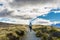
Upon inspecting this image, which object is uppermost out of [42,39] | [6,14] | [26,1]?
[26,1]

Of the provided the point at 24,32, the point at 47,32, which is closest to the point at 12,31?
the point at 24,32

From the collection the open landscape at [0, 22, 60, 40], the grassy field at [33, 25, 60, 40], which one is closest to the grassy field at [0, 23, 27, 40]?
the open landscape at [0, 22, 60, 40]

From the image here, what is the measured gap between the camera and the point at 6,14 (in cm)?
558

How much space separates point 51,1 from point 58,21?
64 cm

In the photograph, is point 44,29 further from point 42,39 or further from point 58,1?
point 58,1

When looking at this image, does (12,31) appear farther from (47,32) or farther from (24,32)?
(47,32)

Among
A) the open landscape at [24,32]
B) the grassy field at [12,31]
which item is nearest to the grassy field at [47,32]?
the open landscape at [24,32]

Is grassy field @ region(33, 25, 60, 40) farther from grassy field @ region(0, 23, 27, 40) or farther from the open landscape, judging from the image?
grassy field @ region(0, 23, 27, 40)

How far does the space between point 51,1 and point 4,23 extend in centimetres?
158

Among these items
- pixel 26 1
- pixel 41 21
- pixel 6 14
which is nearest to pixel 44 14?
pixel 41 21

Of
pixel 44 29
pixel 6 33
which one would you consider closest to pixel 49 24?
pixel 44 29

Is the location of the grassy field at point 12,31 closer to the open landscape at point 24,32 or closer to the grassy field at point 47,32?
the open landscape at point 24,32

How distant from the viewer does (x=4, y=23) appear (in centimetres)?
556

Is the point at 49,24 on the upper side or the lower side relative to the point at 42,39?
upper
